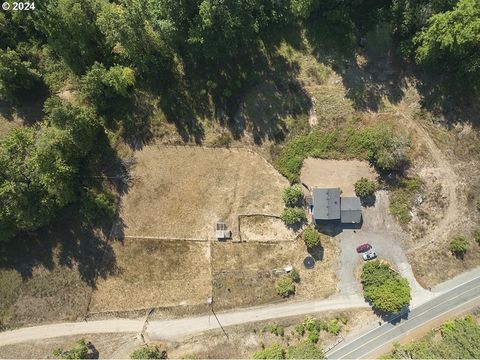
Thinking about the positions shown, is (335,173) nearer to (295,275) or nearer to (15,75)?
(295,275)

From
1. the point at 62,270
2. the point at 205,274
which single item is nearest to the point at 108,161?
the point at 62,270

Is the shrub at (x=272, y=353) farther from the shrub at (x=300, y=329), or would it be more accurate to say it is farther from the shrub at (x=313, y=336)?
the shrub at (x=313, y=336)

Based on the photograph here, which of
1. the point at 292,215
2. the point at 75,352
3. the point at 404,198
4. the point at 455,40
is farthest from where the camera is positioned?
the point at 404,198

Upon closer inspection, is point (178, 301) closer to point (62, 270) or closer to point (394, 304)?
point (62, 270)

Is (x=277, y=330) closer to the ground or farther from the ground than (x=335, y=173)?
closer to the ground

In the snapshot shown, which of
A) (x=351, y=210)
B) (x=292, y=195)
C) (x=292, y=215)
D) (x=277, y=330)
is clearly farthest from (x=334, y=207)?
(x=277, y=330)

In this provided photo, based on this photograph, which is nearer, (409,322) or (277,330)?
(409,322)
